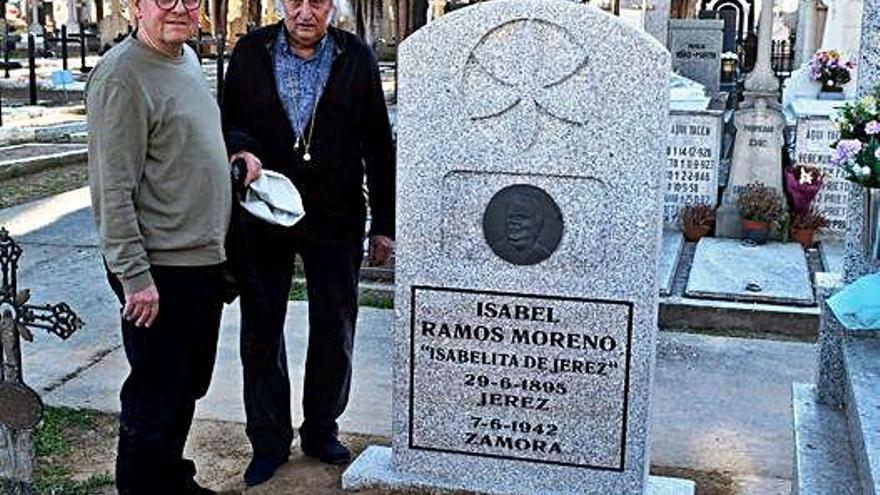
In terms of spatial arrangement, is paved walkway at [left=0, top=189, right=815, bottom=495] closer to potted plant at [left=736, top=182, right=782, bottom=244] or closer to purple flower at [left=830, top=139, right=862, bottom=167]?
purple flower at [left=830, top=139, right=862, bottom=167]

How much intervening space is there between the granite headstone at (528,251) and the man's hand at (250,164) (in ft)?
1.66

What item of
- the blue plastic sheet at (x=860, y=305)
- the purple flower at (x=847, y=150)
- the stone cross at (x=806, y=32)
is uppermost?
the stone cross at (x=806, y=32)

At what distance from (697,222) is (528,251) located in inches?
196

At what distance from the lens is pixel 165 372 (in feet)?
12.4

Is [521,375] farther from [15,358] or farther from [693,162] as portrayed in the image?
[693,162]

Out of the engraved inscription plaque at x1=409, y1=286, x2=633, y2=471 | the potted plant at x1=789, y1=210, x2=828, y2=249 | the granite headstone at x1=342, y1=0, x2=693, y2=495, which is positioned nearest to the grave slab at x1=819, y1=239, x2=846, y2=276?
the potted plant at x1=789, y1=210, x2=828, y2=249

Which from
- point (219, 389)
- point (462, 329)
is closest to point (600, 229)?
point (462, 329)

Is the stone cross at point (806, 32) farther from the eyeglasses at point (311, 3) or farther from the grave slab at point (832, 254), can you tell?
the eyeglasses at point (311, 3)

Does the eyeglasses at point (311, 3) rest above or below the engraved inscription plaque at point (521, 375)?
above

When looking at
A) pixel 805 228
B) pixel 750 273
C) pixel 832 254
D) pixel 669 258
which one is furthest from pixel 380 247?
pixel 805 228

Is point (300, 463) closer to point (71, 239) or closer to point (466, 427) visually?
point (466, 427)

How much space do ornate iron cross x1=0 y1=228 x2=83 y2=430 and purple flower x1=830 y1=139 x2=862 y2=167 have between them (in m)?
2.56

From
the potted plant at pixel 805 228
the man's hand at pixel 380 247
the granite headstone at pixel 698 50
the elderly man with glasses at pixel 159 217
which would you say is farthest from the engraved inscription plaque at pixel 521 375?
the granite headstone at pixel 698 50

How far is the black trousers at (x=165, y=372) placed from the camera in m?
3.72
